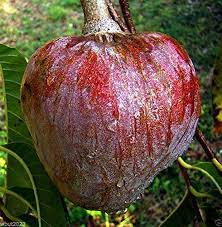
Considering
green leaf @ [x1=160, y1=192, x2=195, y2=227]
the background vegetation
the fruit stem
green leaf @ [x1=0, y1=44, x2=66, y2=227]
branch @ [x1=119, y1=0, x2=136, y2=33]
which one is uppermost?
the fruit stem

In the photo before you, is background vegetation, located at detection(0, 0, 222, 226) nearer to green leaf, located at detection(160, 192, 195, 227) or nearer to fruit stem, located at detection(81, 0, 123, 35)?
green leaf, located at detection(160, 192, 195, 227)

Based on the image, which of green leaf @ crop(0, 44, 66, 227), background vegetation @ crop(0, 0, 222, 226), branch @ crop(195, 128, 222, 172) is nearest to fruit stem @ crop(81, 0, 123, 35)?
branch @ crop(195, 128, 222, 172)

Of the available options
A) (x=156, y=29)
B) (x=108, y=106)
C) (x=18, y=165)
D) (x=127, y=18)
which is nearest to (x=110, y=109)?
(x=108, y=106)

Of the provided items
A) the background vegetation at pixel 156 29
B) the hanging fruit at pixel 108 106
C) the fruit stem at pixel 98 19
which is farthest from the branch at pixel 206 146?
the background vegetation at pixel 156 29

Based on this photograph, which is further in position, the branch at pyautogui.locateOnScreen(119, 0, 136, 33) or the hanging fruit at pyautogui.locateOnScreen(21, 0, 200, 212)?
the branch at pyautogui.locateOnScreen(119, 0, 136, 33)

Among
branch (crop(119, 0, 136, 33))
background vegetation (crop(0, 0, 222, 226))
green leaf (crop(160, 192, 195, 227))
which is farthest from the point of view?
background vegetation (crop(0, 0, 222, 226))

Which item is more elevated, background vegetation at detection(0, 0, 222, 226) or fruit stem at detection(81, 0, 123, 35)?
fruit stem at detection(81, 0, 123, 35)

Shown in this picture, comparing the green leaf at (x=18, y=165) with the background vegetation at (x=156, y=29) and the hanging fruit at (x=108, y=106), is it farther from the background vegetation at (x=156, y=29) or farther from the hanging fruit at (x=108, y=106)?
the background vegetation at (x=156, y=29)

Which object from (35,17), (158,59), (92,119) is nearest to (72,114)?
(92,119)
